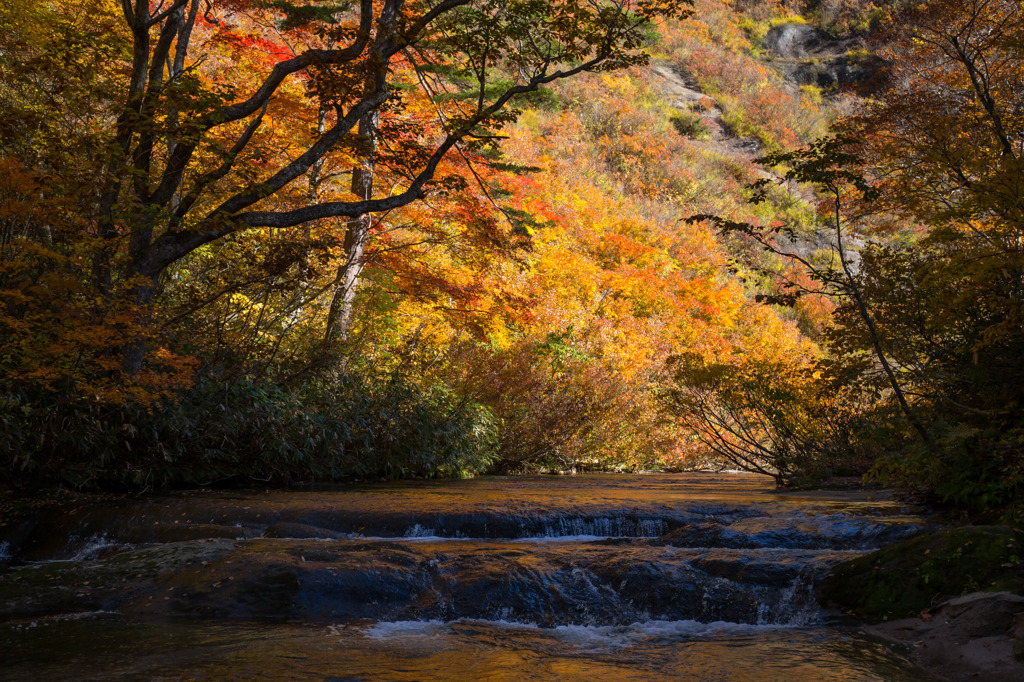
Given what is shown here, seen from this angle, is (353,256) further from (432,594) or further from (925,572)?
(925,572)

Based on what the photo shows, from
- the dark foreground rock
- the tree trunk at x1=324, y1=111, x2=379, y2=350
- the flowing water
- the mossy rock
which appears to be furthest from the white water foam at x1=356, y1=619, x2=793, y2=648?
the tree trunk at x1=324, y1=111, x2=379, y2=350

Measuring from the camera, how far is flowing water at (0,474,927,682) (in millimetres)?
3811

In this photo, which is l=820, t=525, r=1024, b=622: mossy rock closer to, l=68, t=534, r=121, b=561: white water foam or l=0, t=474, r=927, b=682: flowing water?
l=0, t=474, r=927, b=682: flowing water

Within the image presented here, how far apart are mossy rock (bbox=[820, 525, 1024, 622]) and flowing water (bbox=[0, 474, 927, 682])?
0.21 meters

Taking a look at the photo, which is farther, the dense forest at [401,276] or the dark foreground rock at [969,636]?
the dense forest at [401,276]

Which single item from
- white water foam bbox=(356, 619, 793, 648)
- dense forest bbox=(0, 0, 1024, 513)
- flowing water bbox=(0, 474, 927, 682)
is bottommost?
white water foam bbox=(356, 619, 793, 648)

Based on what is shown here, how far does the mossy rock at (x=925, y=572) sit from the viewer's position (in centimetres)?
428

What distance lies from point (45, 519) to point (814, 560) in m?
6.89

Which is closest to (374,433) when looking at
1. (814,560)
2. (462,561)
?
(462,561)

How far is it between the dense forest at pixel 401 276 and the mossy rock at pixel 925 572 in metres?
0.87

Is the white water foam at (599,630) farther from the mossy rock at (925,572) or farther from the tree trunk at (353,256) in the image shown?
the tree trunk at (353,256)

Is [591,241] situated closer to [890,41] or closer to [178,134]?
[890,41]

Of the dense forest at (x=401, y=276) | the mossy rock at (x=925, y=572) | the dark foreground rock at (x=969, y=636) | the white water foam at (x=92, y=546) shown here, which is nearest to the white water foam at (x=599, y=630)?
the mossy rock at (x=925, y=572)

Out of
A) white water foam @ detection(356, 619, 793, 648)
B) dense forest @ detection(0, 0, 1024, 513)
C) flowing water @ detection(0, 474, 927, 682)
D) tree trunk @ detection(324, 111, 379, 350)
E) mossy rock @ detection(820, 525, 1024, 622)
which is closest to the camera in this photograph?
flowing water @ detection(0, 474, 927, 682)
